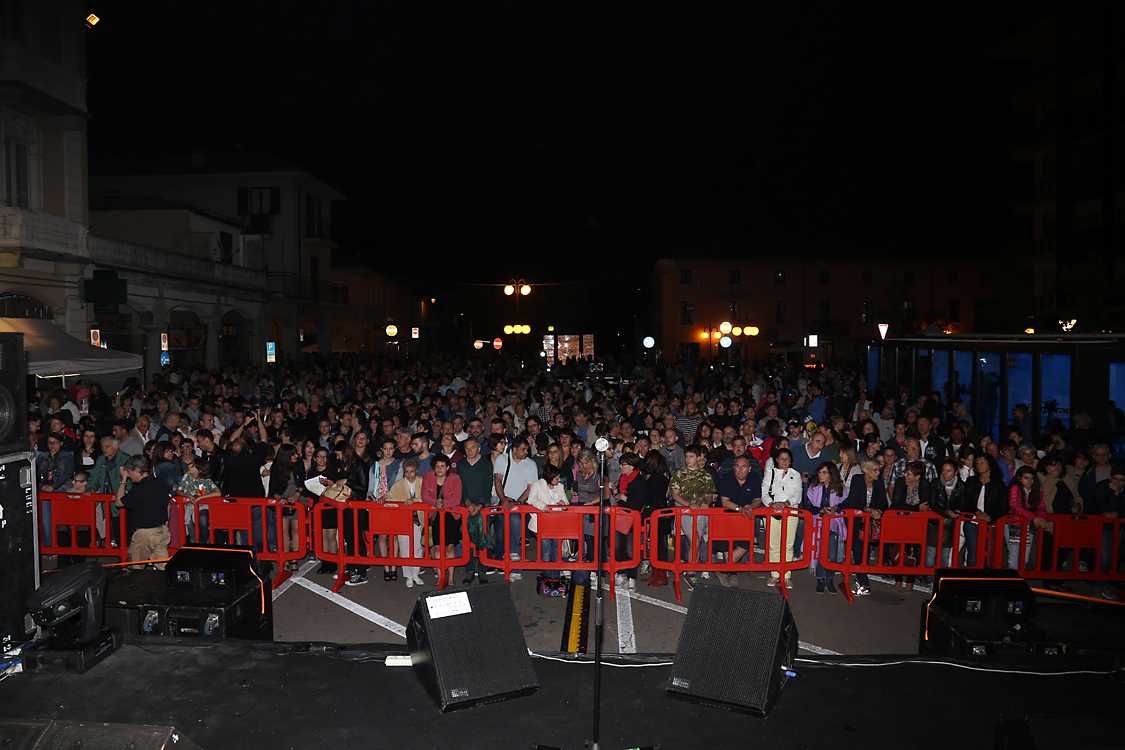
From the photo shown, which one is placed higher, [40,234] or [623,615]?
[40,234]

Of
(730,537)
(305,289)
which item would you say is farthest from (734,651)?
(305,289)

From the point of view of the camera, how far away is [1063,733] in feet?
12.5

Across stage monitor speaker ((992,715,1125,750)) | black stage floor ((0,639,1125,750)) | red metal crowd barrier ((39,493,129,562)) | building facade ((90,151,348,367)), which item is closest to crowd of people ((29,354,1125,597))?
red metal crowd barrier ((39,493,129,562))

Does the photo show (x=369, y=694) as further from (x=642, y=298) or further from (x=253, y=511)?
A: (x=642, y=298)

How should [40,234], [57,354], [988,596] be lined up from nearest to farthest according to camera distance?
[988,596] < [57,354] < [40,234]

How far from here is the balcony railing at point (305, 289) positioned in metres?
35.9

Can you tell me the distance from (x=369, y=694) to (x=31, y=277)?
19.3 m

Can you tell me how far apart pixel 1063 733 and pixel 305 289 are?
4039cm

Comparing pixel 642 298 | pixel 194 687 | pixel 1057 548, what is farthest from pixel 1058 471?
pixel 642 298

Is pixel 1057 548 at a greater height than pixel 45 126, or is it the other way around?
pixel 45 126

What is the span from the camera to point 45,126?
19.7 m

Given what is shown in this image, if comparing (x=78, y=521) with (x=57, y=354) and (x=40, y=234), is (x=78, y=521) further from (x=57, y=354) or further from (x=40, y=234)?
(x=40, y=234)

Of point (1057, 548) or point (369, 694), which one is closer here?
point (369, 694)

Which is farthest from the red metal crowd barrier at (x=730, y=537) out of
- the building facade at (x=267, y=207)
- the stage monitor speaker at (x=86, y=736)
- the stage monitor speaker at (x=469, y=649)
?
the building facade at (x=267, y=207)
